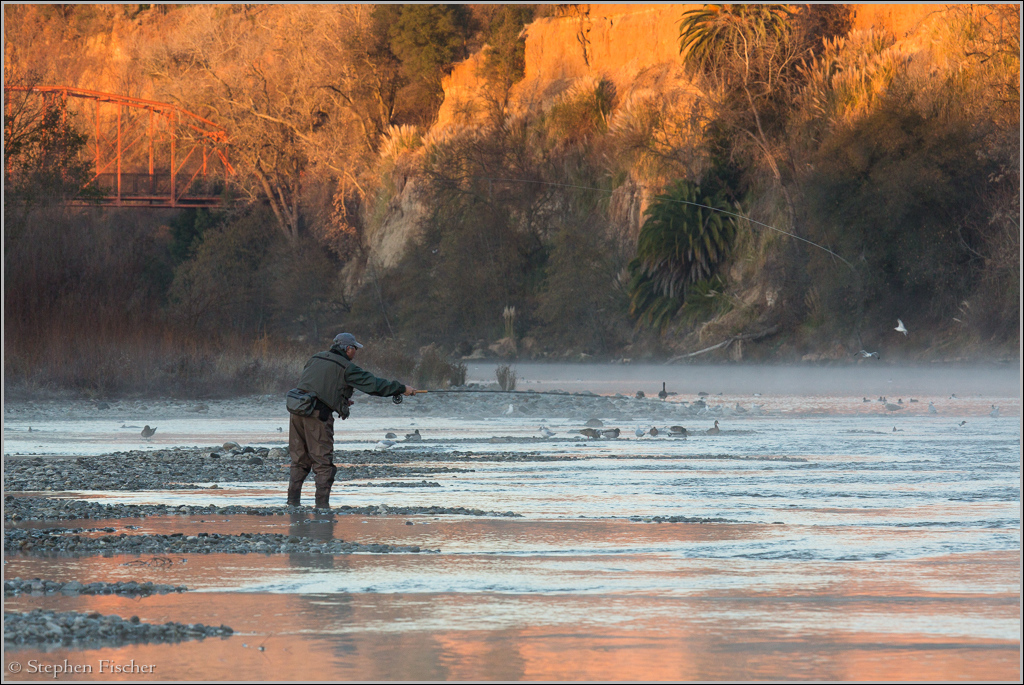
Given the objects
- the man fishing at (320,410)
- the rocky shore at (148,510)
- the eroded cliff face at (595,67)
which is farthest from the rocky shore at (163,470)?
the eroded cliff face at (595,67)

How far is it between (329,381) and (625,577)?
3931mm

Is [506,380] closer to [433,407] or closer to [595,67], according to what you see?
[433,407]

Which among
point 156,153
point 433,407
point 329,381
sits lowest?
point 433,407

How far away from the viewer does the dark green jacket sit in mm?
11320

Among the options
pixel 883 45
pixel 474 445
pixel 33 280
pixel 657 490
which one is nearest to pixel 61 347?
pixel 33 280

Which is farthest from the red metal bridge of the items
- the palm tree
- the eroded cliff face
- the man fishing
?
the man fishing

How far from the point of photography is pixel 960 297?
37750mm

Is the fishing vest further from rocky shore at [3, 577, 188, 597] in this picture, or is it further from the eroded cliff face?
the eroded cliff face

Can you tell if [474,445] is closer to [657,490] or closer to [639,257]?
[657,490]

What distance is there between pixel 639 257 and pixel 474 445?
95.4 ft

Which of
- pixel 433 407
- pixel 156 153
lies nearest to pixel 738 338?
pixel 433 407

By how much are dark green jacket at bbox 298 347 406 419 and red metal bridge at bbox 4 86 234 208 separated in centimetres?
4899

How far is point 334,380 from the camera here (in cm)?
1134

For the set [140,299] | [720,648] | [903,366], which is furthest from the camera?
[903,366]
